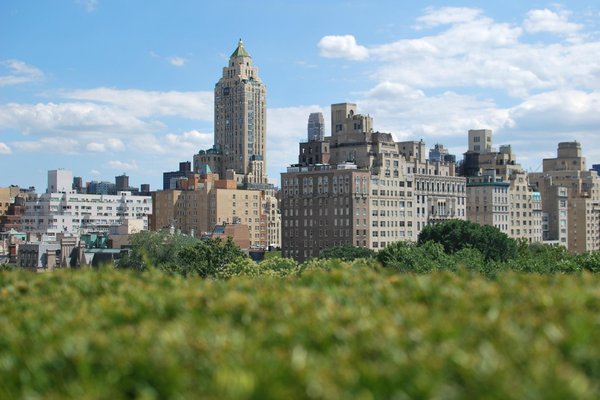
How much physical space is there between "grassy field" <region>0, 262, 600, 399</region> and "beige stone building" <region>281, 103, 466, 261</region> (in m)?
142

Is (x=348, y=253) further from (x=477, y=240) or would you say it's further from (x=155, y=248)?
(x=155, y=248)

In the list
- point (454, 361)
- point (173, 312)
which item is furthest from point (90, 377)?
point (454, 361)

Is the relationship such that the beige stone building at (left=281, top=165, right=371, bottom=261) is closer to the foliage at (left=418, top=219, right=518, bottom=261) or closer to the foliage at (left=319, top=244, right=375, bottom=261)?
the foliage at (left=319, top=244, right=375, bottom=261)

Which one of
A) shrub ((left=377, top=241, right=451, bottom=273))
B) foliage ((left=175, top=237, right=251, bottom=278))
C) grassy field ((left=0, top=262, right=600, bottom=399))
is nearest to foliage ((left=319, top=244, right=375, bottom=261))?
foliage ((left=175, top=237, right=251, bottom=278))

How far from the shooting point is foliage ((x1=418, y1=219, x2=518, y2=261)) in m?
127

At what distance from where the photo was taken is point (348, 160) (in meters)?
176

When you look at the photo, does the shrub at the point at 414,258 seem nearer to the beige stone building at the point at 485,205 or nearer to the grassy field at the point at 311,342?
the grassy field at the point at 311,342

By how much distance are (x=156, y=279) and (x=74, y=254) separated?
12908 cm

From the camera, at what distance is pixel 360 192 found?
16500 centimetres

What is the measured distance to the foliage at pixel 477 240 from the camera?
12719 cm

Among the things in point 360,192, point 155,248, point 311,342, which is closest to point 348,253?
point 360,192

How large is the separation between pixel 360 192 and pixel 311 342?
14886cm

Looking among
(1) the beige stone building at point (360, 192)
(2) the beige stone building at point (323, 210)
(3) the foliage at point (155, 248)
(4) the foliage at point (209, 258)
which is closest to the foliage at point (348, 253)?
(2) the beige stone building at point (323, 210)

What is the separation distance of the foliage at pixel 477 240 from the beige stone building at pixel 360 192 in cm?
3060
